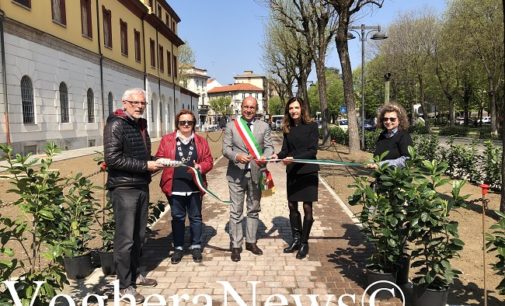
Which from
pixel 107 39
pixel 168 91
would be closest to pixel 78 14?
pixel 107 39

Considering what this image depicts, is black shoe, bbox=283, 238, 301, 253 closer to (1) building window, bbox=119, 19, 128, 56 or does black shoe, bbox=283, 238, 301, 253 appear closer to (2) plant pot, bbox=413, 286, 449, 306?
(2) plant pot, bbox=413, 286, 449, 306

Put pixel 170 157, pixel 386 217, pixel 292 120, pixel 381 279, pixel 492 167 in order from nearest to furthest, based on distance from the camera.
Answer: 1. pixel 386 217
2. pixel 381 279
3. pixel 170 157
4. pixel 292 120
5. pixel 492 167

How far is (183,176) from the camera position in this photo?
17.4 ft

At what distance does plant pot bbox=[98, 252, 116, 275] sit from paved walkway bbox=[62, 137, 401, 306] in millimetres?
102

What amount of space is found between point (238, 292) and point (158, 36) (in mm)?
41735

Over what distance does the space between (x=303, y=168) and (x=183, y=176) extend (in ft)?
4.90

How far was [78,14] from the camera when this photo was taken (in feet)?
79.9

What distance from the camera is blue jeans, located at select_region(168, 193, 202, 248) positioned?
5.41 metres

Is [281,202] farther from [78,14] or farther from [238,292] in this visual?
[78,14]

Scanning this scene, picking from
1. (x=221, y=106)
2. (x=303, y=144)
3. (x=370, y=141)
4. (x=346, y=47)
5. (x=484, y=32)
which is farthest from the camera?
(x=221, y=106)

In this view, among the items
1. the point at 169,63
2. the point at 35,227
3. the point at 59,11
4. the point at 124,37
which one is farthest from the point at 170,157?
the point at 169,63

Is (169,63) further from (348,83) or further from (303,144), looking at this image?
(303,144)

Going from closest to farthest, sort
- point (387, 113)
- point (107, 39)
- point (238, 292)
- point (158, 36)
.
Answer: point (238, 292), point (387, 113), point (107, 39), point (158, 36)

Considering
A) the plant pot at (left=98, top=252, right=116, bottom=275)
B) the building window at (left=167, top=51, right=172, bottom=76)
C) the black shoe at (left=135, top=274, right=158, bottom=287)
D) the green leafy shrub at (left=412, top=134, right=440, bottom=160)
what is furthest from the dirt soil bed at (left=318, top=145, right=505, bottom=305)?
the building window at (left=167, top=51, right=172, bottom=76)
